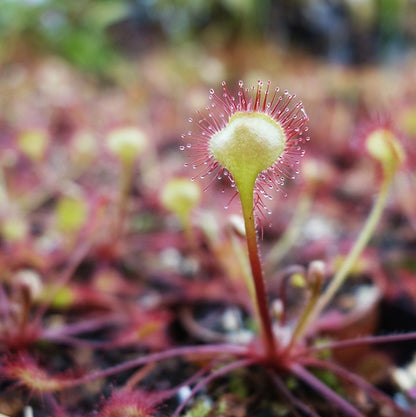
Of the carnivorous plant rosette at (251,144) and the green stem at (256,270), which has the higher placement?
the carnivorous plant rosette at (251,144)

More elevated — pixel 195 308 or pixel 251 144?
pixel 251 144

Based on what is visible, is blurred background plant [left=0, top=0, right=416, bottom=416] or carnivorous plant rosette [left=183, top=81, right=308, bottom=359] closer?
carnivorous plant rosette [left=183, top=81, right=308, bottom=359]

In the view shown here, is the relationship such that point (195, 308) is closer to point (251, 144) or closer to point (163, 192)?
point (163, 192)

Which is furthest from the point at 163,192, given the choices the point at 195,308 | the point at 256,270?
the point at 256,270

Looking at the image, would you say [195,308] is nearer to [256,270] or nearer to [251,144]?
[256,270]

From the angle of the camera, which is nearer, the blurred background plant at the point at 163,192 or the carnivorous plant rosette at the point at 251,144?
the carnivorous plant rosette at the point at 251,144

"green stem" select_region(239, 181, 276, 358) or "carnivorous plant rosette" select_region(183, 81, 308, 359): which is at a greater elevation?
"carnivorous plant rosette" select_region(183, 81, 308, 359)

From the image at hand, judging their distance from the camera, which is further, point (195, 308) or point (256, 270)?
point (195, 308)

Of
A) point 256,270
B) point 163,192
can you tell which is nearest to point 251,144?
point 256,270
